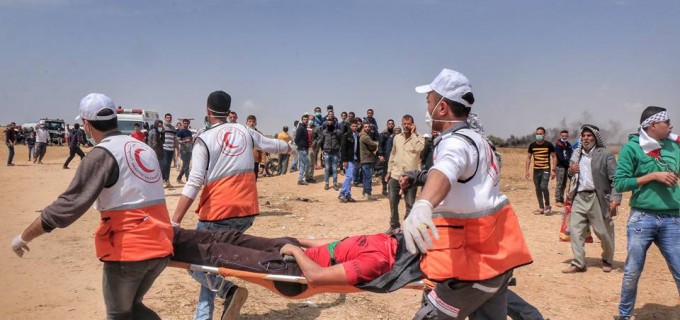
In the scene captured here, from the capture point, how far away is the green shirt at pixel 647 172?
17.1 feet

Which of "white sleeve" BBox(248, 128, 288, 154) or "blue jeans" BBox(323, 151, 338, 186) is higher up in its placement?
"white sleeve" BBox(248, 128, 288, 154)

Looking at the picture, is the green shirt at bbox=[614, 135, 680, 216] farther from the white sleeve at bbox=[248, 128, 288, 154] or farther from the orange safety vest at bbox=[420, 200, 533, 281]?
the white sleeve at bbox=[248, 128, 288, 154]

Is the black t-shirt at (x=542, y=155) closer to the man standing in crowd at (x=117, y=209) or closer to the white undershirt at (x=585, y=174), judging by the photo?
the white undershirt at (x=585, y=174)

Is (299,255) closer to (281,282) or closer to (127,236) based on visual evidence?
(281,282)

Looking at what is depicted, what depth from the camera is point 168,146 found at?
16.8 m

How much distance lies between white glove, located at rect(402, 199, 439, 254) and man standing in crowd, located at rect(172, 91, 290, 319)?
2635 mm

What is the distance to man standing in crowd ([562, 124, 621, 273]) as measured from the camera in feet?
24.6

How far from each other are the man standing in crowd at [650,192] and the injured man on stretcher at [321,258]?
1.59 meters

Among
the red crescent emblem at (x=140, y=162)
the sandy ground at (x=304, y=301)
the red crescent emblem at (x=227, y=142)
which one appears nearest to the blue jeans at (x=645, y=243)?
the sandy ground at (x=304, y=301)

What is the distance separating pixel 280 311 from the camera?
5.98 m

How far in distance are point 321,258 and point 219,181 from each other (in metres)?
1.35

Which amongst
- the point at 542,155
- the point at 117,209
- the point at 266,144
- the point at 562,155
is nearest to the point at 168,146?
the point at 542,155

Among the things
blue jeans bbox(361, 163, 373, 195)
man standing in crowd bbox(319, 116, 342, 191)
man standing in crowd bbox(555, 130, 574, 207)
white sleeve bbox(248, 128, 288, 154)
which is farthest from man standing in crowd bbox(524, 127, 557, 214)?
white sleeve bbox(248, 128, 288, 154)

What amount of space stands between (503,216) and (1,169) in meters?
24.7
